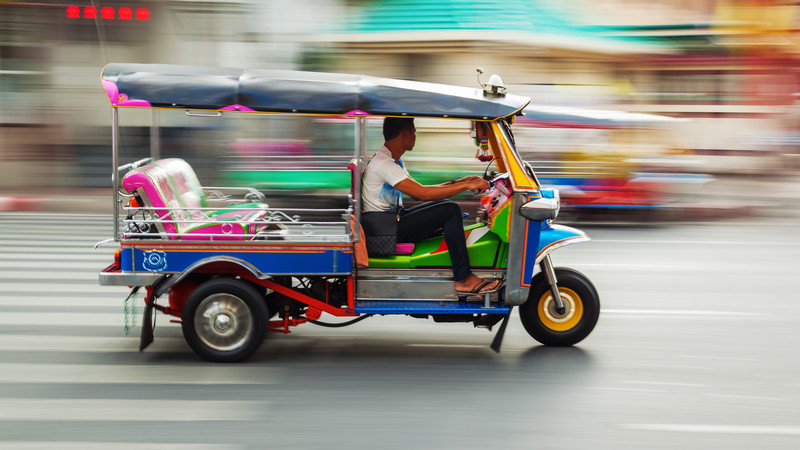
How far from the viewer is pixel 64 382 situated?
216 inches

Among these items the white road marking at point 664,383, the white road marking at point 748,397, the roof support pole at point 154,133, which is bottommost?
the white road marking at point 664,383

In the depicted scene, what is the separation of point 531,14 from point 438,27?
247 centimetres

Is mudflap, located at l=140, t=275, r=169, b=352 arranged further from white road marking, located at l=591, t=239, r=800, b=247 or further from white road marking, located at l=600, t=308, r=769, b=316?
white road marking, located at l=591, t=239, r=800, b=247

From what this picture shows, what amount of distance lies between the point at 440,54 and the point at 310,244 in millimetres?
16258

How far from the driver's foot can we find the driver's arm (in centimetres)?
63

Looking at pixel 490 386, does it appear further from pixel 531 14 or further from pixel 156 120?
pixel 531 14

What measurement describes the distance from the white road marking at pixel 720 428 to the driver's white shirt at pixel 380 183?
2345 mm

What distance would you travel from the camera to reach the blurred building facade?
1856 centimetres

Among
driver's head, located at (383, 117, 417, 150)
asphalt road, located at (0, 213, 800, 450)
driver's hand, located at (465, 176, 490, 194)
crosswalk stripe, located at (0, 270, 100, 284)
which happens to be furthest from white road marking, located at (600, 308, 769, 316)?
crosswalk stripe, located at (0, 270, 100, 284)

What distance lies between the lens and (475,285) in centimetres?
600

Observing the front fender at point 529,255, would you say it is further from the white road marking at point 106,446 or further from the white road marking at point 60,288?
the white road marking at point 60,288

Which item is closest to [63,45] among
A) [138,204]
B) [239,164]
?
[239,164]

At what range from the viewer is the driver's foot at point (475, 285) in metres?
5.98

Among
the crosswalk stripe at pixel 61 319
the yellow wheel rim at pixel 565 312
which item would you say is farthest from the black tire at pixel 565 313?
the crosswalk stripe at pixel 61 319
